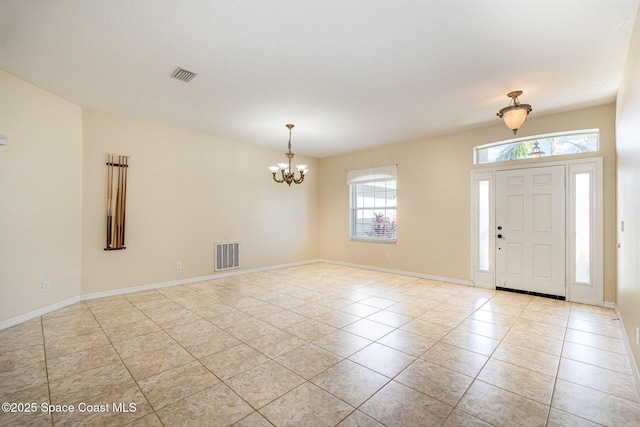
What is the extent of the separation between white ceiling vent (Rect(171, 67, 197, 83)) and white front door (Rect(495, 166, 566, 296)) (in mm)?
4782

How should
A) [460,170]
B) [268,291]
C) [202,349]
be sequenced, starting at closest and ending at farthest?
[202,349], [268,291], [460,170]

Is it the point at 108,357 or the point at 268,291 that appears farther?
the point at 268,291

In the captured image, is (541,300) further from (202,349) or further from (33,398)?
(33,398)

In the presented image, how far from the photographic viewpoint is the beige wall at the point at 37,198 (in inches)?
125

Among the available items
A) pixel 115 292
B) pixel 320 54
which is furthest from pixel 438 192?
pixel 115 292

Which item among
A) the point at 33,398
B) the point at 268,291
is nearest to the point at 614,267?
the point at 268,291

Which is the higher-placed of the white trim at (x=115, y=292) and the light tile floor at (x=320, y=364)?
the white trim at (x=115, y=292)

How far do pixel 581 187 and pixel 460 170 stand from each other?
1.68 meters

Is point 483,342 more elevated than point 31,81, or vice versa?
point 31,81

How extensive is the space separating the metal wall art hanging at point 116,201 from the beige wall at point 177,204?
0.08 metres

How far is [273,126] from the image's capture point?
16.0 ft

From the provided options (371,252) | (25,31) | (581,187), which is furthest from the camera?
(371,252)

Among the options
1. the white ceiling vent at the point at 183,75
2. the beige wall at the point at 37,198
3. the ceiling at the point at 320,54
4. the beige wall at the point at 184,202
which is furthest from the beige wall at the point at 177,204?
the white ceiling vent at the point at 183,75

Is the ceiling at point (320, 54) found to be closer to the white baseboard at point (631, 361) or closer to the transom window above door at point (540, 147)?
the transom window above door at point (540, 147)
